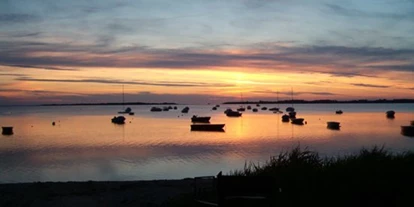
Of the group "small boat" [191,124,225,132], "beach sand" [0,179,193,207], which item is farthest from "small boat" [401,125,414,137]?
"beach sand" [0,179,193,207]

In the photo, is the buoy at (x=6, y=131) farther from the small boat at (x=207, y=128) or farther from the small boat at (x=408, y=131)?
the small boat at (x=408, y=131)

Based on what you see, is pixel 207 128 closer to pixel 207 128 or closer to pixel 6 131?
pixel 207 128

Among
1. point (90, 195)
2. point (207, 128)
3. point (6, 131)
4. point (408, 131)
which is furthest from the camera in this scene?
point (207, 128)

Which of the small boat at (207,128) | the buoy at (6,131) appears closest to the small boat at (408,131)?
the small boat at (207,128)

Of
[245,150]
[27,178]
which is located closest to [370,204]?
[27,178]

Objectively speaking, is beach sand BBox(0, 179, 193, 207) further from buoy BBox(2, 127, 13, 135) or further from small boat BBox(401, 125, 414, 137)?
buoy BBox(2, 127, 13, 135)

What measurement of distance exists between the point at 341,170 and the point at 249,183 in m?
3.85

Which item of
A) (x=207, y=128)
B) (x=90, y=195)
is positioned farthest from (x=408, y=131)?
(x=90, y=195)

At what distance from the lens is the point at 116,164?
3012cm

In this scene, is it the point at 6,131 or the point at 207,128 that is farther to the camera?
the point at 207,128

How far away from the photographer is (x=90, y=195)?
46.2 feet

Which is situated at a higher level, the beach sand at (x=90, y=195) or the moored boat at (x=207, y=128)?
the beach sand at (x=90, y=195)

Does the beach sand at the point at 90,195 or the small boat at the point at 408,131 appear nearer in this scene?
the beach sand at the point at 90,195

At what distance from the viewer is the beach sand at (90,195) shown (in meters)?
12.6
